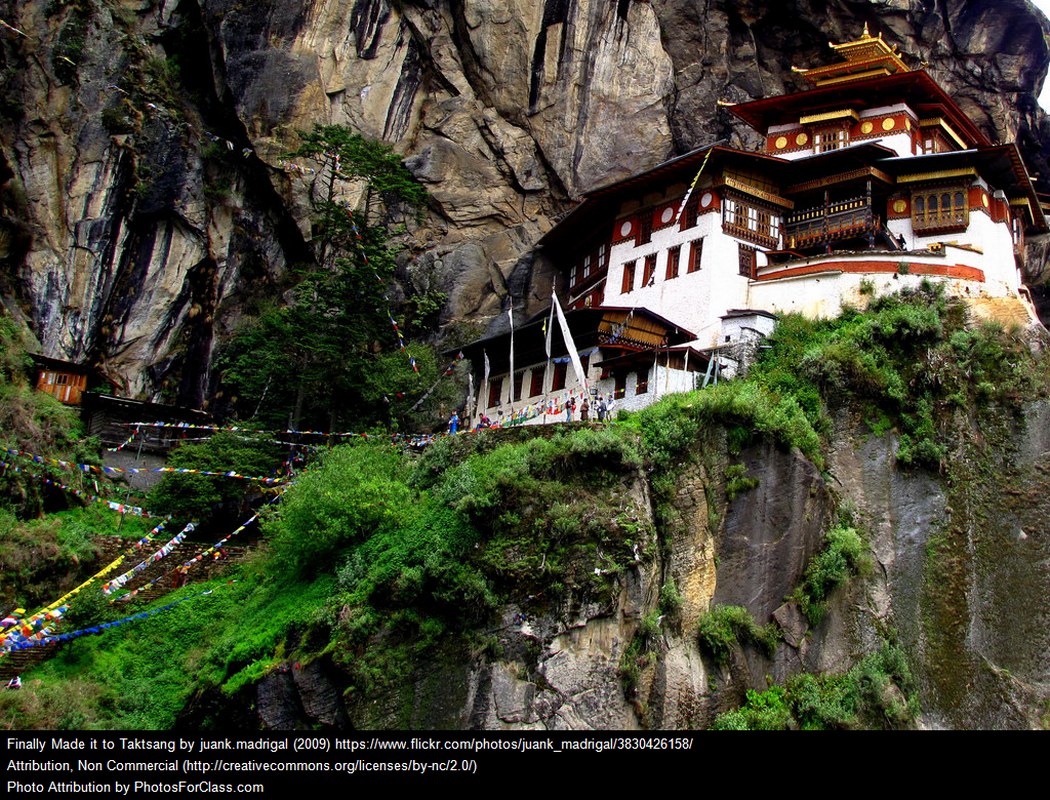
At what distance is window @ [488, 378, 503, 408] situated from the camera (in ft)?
126

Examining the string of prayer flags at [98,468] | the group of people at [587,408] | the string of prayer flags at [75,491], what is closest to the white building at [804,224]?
the group of people at [587,408]

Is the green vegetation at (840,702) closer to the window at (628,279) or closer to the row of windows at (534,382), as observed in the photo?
the row of windows at (534,382)

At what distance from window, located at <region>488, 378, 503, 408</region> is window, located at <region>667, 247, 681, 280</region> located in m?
7.73

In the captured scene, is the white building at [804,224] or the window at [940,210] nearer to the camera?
the white building at [804,224]

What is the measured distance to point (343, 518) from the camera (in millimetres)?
24734

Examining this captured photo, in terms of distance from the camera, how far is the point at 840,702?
23.4 meters

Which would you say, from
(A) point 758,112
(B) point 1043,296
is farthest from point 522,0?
(B) point 1043,296

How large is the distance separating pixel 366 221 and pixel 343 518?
17952mm

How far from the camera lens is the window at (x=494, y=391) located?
38447 millimetres

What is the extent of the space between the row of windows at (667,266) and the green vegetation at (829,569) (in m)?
13.8

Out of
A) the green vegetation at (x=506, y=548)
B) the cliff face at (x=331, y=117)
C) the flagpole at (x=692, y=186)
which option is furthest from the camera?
the cliff face at (x=331, y=117)

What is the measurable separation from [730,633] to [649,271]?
59.7 ft

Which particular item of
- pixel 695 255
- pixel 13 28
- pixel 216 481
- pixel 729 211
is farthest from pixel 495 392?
pixel 13 28

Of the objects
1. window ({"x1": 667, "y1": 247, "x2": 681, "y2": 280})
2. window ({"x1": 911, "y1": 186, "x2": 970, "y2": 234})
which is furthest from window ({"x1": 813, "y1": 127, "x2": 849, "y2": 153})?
window ({"x1": 667, "y1": 247, "x2": 681, "y2": 280})
